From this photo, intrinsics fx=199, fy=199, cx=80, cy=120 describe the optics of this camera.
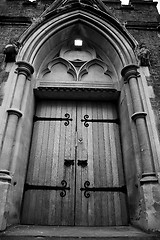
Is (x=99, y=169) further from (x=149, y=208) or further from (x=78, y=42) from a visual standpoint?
(x=78, y=42)

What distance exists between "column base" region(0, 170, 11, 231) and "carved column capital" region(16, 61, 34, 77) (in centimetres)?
190

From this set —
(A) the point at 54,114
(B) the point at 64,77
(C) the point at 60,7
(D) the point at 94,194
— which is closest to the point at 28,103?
(A) the point at 54,114

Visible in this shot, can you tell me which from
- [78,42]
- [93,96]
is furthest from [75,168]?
[78,42]

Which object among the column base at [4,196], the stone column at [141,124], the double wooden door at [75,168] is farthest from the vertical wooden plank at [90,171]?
the column base at [4,196]

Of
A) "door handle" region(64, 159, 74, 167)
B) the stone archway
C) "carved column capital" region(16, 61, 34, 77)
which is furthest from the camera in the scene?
"carved column capital" region(16, 61, 34, 77)

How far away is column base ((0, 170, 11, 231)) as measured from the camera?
2525 mm

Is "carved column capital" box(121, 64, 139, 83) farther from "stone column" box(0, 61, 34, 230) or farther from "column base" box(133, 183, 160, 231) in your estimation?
"column base" box(133, 183, 160, 231)

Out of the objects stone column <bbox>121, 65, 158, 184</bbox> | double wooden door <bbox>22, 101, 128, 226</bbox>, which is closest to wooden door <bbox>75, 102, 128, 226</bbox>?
double wooden door <bbox>22, 101, 128, 226</bbox>

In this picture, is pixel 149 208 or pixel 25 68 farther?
pixel 25 68

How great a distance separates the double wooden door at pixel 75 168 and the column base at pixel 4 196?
71 cm

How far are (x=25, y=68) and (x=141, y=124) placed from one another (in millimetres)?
2370

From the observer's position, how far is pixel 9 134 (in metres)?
3.10

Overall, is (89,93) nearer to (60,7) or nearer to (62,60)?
(62,60)

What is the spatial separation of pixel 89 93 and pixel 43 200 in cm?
225
